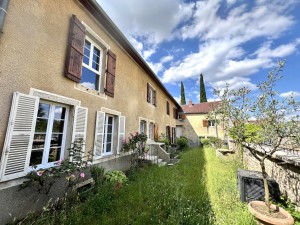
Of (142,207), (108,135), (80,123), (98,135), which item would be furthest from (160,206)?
(108,135)

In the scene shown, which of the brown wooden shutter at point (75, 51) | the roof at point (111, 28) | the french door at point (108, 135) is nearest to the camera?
the brown wooden shutter at point (75, 51)

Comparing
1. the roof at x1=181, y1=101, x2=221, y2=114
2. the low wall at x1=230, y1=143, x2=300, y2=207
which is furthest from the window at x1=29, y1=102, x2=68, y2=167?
the roof at x1=181, y1=101, x2=221, y2=114

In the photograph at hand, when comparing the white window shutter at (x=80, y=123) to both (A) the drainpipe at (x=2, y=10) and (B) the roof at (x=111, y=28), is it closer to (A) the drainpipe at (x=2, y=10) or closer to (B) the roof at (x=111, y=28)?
(A) the drainpipe at (x=2, y=10)

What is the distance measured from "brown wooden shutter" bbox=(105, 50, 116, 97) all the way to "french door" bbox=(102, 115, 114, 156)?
42.6 inches

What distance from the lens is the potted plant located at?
305cm

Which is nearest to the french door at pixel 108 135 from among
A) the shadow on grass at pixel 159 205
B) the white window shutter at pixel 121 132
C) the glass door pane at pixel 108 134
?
the glass door pane at pixel 108 134

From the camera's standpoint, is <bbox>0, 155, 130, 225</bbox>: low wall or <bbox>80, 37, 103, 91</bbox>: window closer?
<bbox>0, 155, 130, 225</bbox>: low wall

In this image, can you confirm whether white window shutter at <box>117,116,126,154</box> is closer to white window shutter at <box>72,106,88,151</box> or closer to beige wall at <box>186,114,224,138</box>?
white window shutter at <box>72,106,88,151</box>

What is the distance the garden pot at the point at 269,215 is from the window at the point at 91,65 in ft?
18.5

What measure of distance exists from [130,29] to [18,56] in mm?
5590

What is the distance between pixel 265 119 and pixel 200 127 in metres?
20.9

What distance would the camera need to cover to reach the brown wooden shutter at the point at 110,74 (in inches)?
228

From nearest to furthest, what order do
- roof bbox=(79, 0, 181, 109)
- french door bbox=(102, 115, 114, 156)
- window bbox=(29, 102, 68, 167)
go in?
window bbox=(29, 102, 68, 167) < roof bbox=(79, 0, 181, 109) < french door bbox=(102, 115, 114, 156)

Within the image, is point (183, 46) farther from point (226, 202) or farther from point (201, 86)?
point (201, 86)
